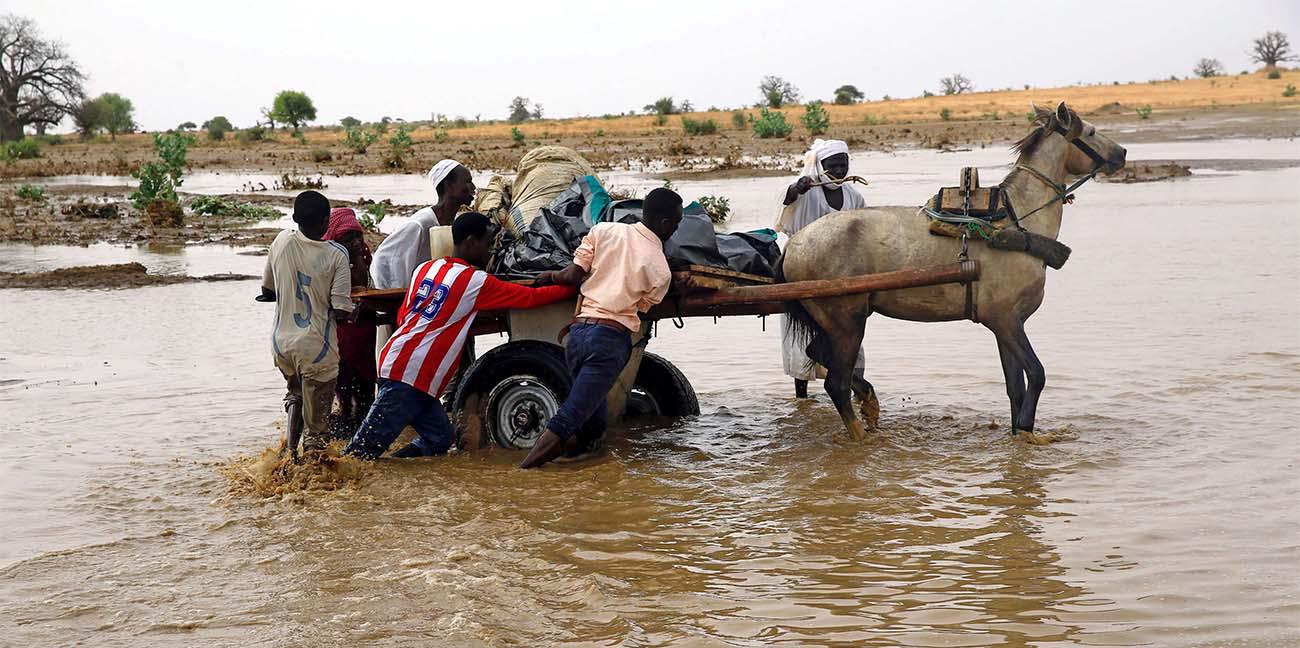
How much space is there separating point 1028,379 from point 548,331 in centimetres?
281

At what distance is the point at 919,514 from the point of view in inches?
244

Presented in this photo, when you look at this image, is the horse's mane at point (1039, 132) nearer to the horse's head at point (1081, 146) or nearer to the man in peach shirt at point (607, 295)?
the horse's head at point (1081, 146)

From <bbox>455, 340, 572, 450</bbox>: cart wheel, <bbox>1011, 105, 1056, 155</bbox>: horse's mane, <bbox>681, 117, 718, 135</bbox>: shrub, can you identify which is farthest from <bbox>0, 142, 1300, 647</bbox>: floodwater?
<bbox>681, 117, 718, 135</bbox>: shrub

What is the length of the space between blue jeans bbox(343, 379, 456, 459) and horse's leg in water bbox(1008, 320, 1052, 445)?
3.33m

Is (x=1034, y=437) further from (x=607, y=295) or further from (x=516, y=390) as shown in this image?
(x=516, y=390)

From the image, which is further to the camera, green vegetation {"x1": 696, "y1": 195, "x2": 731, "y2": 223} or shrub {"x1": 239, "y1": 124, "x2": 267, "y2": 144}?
shrub {"x1": 239, "y1": 124, "x2": 267, "y2": 144}

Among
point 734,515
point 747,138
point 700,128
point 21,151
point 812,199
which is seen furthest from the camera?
point 21,151

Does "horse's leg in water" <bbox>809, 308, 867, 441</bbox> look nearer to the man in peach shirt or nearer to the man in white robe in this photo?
the man in white robe

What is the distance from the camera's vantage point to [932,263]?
24.1ft

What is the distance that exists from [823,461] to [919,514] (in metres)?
1.14

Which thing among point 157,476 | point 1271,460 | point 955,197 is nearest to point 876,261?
point 955,197

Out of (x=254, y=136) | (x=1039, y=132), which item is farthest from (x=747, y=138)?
(x=1039, y=132)

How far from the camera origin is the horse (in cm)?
735

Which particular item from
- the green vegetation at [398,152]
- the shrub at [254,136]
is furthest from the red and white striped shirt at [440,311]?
the shrub at [254,136]
